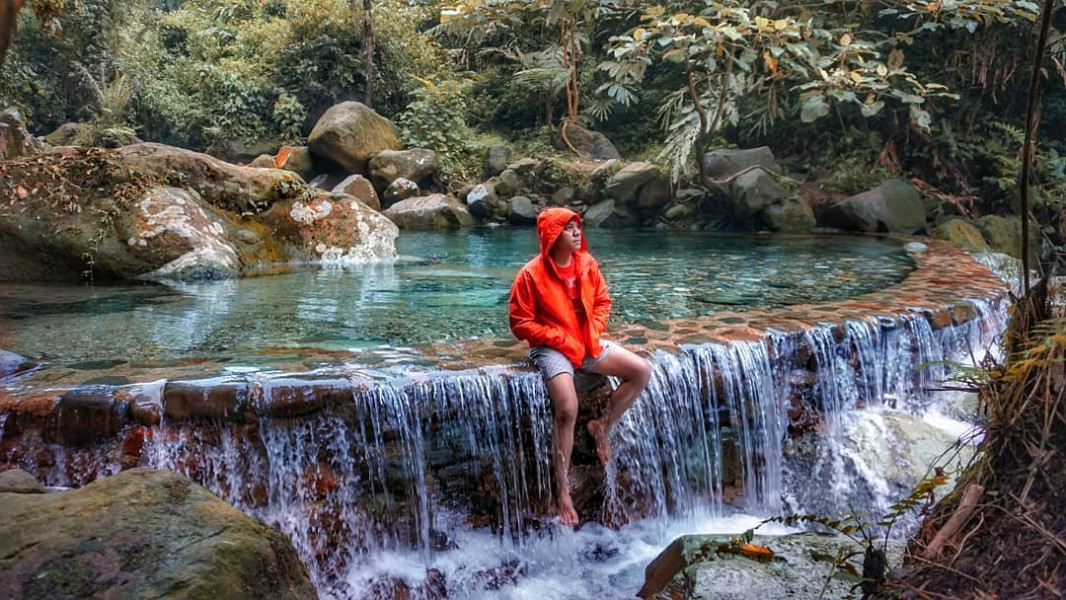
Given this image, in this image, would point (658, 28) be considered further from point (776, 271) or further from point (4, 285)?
point (4, 285)

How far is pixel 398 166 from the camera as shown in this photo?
665 inches

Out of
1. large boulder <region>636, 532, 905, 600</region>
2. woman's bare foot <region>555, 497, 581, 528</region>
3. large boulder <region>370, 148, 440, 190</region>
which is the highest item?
large boulder <region>370, 148, 440, 190</region>

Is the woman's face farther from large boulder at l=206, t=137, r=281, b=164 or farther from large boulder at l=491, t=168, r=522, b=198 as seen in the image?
large boulder at l=206, t=137, r=281, b=164

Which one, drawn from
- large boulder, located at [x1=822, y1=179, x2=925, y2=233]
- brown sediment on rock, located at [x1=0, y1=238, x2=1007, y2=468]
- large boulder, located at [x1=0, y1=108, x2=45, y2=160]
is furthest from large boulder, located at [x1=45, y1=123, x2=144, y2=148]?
brown sediment on rock, located at [x1=0, y1=238, x2=1007, y2=468]

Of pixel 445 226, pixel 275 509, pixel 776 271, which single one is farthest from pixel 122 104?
pixel 275 509

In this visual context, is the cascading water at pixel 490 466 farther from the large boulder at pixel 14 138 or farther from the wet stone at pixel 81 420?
the large boulder at pixel 14 138

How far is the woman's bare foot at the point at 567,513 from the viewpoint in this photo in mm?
4340

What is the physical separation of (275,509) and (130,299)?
3.85m

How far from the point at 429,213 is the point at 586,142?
514 cm

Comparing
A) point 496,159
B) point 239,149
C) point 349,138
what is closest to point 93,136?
point 239,149

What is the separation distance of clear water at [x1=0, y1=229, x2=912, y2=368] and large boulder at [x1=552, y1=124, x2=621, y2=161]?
776 centimetres

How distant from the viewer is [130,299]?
279 inches

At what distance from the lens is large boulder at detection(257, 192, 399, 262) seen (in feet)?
32.2

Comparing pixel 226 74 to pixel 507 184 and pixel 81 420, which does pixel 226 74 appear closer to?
pixel 507 184
